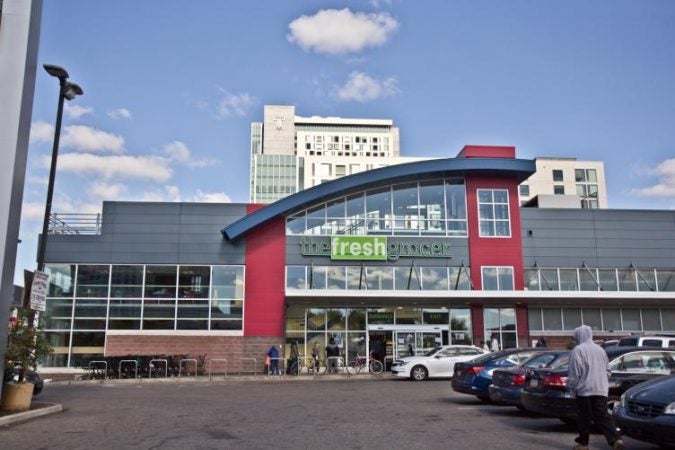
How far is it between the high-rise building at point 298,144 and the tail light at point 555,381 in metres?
121

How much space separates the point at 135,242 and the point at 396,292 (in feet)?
43.4

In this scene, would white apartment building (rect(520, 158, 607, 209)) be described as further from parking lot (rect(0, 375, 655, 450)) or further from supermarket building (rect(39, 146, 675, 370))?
parking lot (rect(0, 375, 655, 450))

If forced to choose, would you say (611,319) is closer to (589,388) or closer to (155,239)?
(155,239)

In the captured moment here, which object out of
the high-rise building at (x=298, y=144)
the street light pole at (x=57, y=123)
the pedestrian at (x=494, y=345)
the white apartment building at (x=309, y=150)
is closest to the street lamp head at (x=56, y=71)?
the street light pole at (x=57, y=123)

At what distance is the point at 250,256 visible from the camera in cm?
3431

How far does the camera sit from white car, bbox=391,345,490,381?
2675cm

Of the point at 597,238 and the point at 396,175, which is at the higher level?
the point at 396,175

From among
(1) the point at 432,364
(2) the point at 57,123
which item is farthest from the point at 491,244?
(2) the point at 57,123

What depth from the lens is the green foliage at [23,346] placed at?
587 inches

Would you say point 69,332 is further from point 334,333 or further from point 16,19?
point 16,19

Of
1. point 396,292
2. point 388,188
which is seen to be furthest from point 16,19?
point 388,188

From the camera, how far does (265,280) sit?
34.1 meters

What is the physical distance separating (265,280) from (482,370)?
1843 cm

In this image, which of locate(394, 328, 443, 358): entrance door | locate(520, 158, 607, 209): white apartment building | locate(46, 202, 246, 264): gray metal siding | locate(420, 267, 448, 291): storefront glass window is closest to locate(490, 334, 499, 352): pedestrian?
locate(394, 328, 443, 358): entrance door
